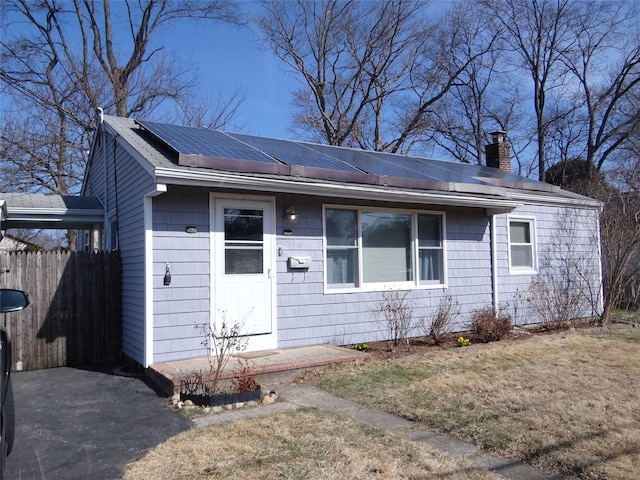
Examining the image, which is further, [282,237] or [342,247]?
[342,247]

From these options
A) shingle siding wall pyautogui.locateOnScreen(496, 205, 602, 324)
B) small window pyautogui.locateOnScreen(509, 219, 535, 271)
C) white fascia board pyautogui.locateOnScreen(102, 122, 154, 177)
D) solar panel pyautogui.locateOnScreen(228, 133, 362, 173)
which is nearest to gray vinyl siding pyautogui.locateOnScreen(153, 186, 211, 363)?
white fascia board pyautogui.locateOnScreen(102, 122, 154, 177)

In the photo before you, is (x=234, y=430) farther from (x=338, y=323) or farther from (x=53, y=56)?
(x=53, y=56)

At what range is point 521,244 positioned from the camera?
11.3 m

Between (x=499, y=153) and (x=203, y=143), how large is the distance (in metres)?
10.4

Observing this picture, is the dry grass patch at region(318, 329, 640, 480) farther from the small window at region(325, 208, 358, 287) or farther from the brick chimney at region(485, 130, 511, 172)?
the brick chimney at region(485, 130, 511, 172)

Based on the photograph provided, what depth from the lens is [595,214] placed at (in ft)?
42.1

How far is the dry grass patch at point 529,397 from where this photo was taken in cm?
396

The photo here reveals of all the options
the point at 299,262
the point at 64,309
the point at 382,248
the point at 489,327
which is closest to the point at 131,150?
the point at 64,309

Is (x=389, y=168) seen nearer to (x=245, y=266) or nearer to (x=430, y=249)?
(x=430, y=249)

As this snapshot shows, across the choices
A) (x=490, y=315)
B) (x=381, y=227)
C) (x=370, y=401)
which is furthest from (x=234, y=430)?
(x=490, y=315)

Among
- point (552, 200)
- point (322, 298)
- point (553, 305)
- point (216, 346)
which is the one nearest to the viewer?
point (216, 346)

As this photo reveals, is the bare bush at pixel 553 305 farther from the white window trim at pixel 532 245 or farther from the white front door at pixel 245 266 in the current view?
the white front door at pixel 245 266

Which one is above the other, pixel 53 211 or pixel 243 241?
pixel 53 211

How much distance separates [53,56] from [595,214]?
19732 millimetres
